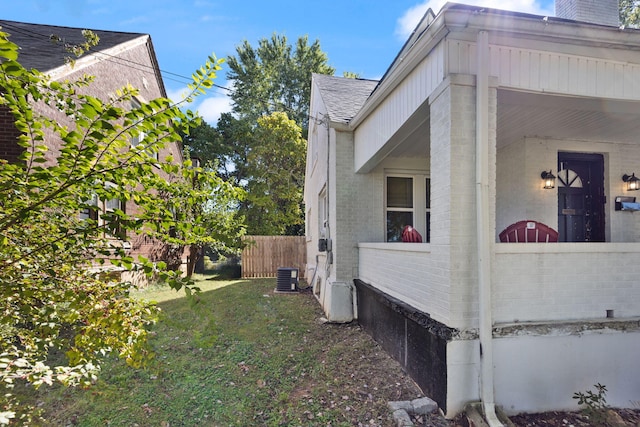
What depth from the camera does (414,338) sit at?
3713mm

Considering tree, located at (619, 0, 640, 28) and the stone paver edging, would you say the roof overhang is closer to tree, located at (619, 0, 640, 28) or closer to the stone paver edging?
the stone paver edging

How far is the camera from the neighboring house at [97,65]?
634 centimetres

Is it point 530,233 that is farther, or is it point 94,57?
point 94,57

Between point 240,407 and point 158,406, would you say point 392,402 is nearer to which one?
point 240,407

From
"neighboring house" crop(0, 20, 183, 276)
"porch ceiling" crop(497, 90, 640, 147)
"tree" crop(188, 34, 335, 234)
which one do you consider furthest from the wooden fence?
"porch ceiling" crop(497, 90, 640, 147)

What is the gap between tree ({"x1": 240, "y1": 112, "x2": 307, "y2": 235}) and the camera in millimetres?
19609

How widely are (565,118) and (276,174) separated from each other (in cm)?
1641

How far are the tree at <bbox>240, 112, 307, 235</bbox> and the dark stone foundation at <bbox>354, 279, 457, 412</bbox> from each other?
14.6 metres

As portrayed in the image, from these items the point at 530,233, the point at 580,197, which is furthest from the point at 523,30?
the point at 580,197

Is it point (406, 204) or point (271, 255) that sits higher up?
point (406, 204)

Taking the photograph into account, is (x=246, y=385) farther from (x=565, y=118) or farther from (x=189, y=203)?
(x=565, y=118)

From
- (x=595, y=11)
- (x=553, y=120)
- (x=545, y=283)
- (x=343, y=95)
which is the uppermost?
(x=343, y=95)

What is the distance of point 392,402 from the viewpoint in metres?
3.31

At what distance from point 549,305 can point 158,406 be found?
4132 millimetres
